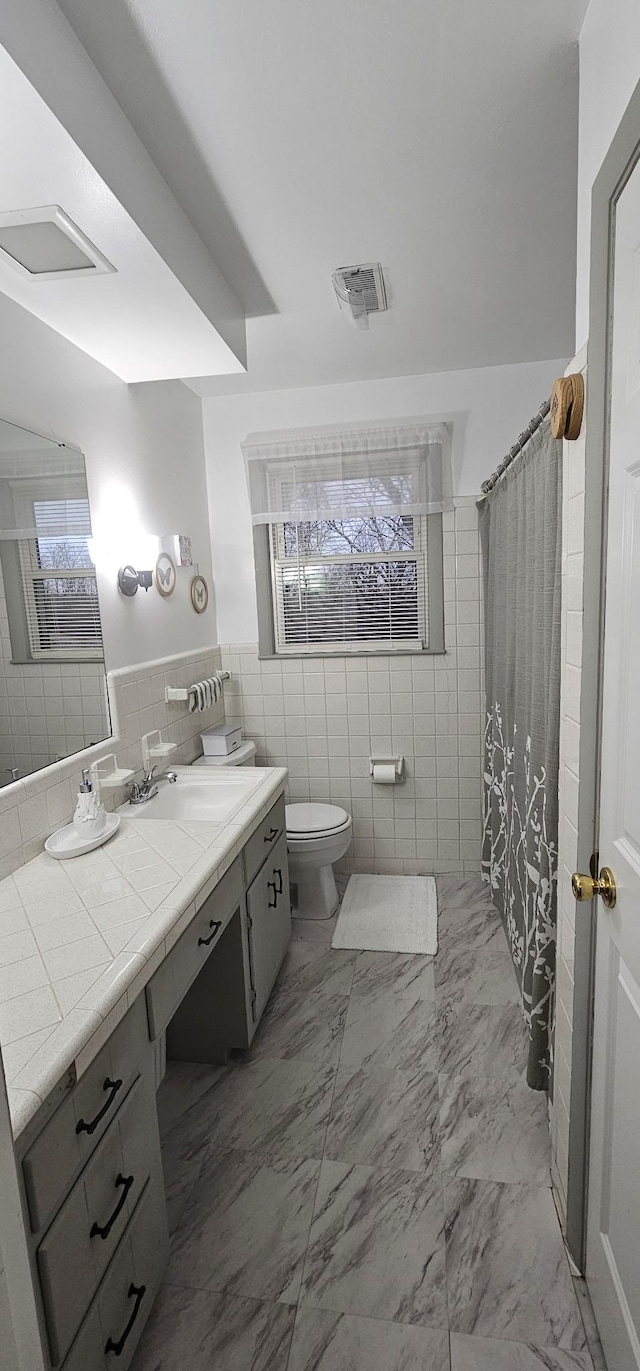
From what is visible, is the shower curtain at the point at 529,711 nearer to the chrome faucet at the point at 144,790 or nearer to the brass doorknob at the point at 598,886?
the brass doorknob at the point at 598,886

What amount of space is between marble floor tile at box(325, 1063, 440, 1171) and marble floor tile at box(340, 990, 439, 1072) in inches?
1.6

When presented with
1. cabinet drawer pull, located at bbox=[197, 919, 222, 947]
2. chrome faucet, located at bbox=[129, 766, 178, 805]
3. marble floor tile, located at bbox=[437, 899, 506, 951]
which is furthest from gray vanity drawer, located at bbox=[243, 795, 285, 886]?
marble floor tile, located at bbox=[437, 899, 506, 951]

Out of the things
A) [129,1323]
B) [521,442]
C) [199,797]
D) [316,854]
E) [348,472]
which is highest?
[348,472]

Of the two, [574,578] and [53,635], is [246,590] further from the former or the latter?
[574,578]

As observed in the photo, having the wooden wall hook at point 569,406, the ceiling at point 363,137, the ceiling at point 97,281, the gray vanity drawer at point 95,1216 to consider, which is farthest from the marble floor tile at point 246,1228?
the ceiling at point 363,137

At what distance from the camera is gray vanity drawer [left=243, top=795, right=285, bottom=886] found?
1.91 m

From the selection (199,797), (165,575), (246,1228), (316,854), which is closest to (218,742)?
(199,797)

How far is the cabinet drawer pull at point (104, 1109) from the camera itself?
0.97 metres

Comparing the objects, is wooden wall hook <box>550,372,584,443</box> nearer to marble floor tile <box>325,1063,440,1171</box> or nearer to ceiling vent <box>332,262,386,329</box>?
ceiling vent <box>332,262,386,329</box>

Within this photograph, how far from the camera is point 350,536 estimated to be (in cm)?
302

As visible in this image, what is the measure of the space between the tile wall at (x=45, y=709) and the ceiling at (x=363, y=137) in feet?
3.69

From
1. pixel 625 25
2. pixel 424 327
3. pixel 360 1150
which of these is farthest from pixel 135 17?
pixel 360 1150

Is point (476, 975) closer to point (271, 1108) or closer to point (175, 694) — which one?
point (271, 1108)

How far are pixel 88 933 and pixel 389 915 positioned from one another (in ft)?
6.01
